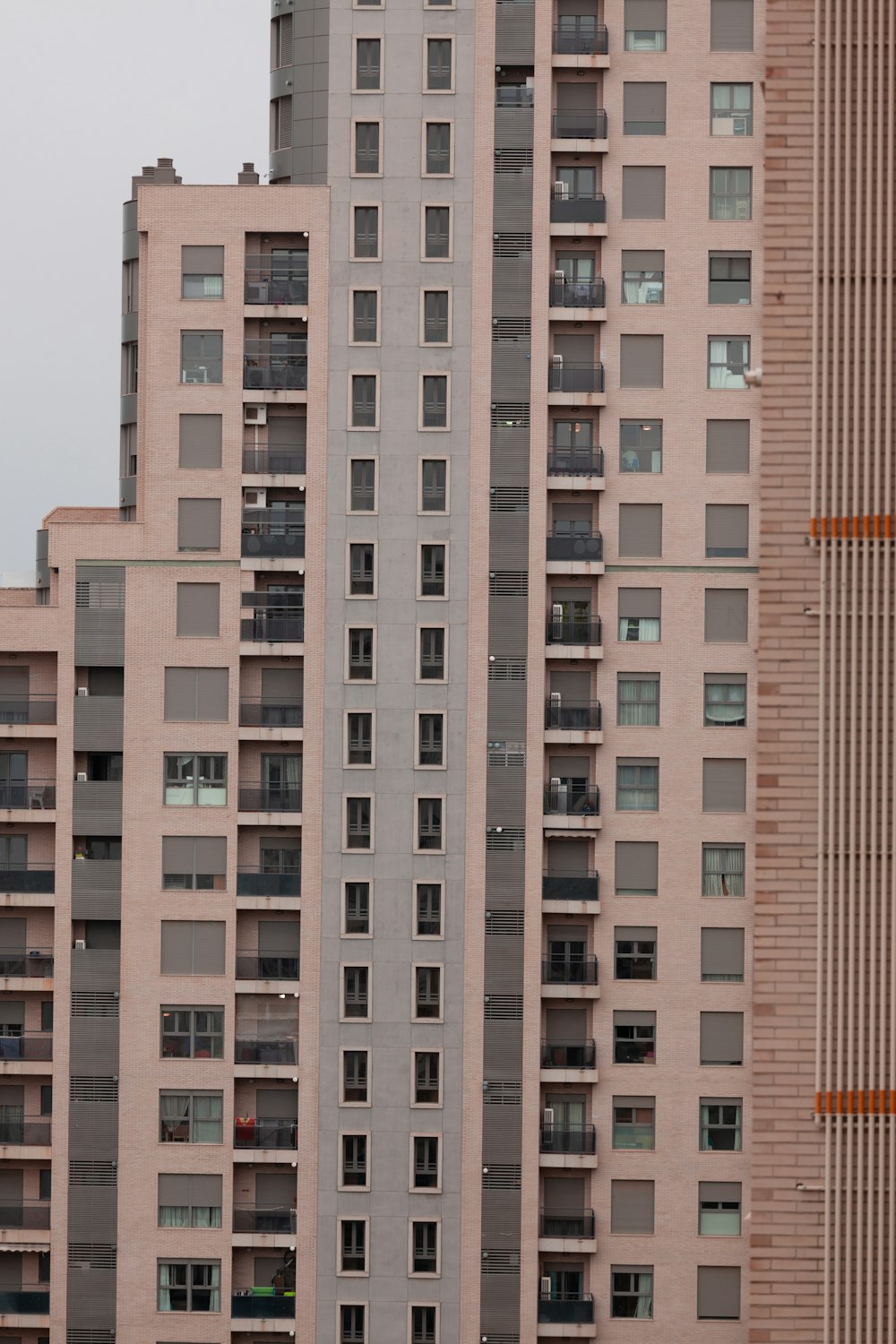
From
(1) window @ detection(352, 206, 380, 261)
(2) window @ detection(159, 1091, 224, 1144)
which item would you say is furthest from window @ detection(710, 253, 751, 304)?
(2) window @ detection(159, 1091, 224, 1144)

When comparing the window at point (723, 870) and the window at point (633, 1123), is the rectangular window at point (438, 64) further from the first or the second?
the window at point (633, 1123)

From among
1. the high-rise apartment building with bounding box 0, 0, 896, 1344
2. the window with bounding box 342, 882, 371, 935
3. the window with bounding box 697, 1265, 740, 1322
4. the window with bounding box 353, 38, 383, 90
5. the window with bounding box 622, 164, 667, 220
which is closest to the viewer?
the window with bounding box 697, 1265, 740, 1322

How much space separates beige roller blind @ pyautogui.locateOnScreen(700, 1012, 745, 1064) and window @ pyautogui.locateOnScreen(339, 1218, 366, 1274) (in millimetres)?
11206

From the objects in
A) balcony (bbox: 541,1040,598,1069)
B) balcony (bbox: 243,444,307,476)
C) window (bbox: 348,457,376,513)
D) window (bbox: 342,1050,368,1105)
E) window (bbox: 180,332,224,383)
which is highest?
window (bbox: 180,332,224,383)

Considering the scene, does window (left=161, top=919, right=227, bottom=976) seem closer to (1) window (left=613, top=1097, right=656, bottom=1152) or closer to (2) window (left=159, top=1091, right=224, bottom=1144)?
(2) window (left=159, top=1091, right=224, bottom=1144)

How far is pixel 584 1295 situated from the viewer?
56.1 m

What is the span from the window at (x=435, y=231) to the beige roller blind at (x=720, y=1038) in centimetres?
2395

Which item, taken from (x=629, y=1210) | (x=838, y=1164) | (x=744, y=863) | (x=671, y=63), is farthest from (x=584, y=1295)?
(x=671, y=63)

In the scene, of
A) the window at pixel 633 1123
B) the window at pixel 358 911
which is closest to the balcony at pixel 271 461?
the window at pixel 358 911

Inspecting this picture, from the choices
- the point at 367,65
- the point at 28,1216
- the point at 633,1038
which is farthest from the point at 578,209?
the point at 28,1216

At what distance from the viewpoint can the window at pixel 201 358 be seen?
57.8m

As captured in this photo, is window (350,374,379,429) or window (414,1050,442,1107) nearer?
window (414,1050,442,1107)

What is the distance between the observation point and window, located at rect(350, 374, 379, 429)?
57250 mm

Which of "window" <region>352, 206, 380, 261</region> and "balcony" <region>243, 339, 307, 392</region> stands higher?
"window" <region>352, 206, 380, 261</region>
